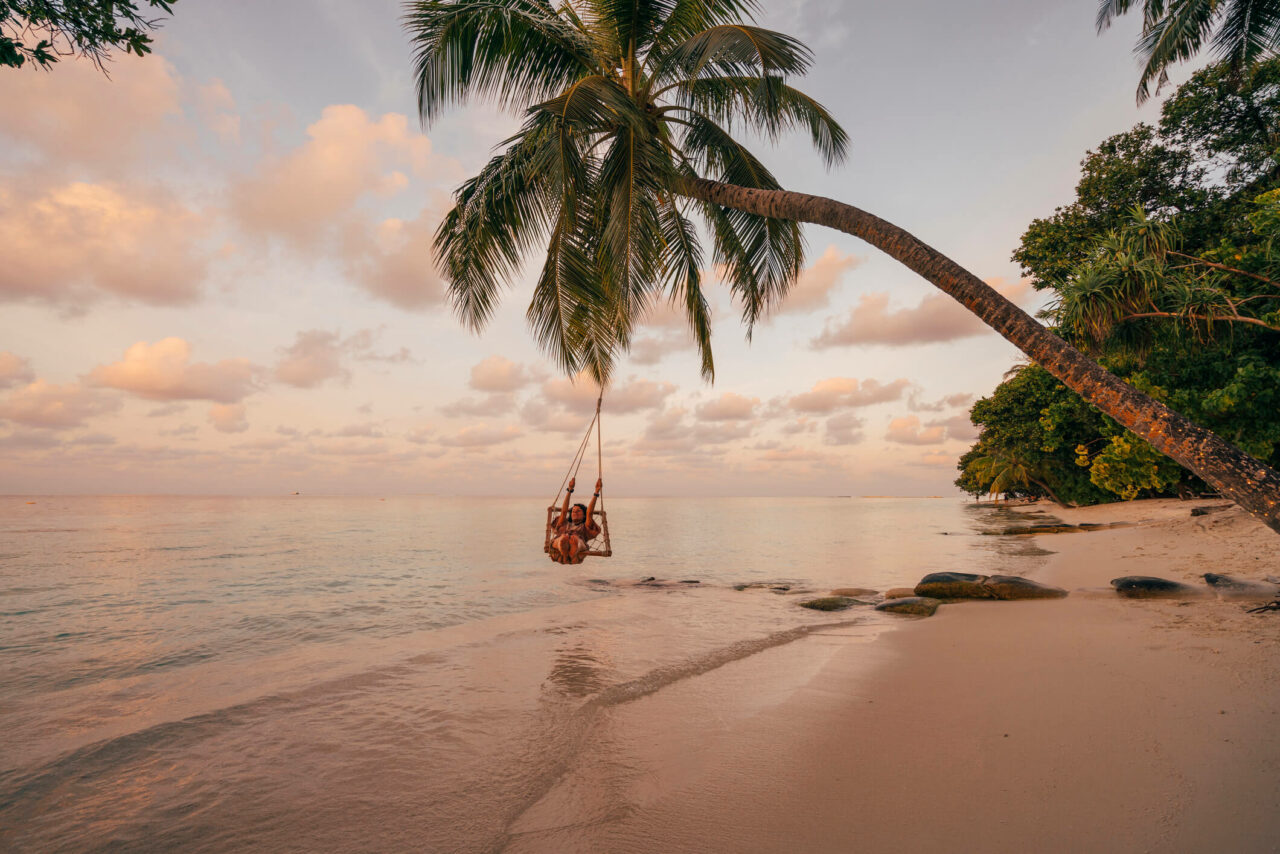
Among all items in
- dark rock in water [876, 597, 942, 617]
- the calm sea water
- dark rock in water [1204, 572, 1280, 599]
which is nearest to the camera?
the calm sea water

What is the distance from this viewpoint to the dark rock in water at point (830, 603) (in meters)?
11.4

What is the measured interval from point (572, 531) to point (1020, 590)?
7.61 metres

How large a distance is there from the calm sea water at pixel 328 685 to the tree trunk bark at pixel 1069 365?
177 inches

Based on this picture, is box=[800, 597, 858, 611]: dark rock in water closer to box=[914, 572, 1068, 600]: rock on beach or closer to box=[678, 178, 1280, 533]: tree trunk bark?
box=[914, 572, 1068, 600]: rock on beach

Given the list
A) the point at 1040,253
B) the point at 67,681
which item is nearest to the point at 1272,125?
the point at 1040,253

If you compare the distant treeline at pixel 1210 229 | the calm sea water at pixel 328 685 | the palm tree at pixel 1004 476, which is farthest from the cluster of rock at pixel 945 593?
the palm tree at pixel 1004 476

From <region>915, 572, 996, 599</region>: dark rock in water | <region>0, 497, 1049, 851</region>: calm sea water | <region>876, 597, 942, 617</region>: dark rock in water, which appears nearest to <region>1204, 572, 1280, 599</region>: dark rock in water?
<region>915, 572, 996, 599</region>: dark rock in water

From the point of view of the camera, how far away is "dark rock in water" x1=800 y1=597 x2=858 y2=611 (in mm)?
11352

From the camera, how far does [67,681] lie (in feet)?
25.3

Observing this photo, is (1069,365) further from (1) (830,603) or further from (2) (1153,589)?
(1) (830,603)

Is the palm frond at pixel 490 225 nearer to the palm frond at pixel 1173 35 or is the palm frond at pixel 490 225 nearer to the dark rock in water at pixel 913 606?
the dark rock in water at pixel 913 606

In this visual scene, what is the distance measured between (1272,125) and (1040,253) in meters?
5.47

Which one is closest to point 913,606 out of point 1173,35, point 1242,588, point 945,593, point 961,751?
point 945,593

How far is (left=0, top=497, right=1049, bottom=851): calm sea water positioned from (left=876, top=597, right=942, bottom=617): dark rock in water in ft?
1.80
